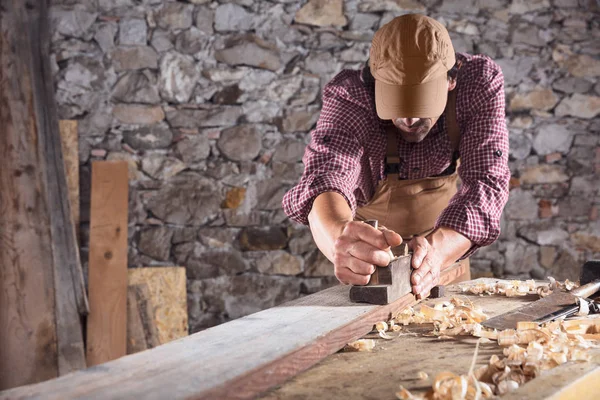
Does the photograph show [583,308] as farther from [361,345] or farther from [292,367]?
[292,367]

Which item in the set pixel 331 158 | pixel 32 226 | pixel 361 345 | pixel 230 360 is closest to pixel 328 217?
pixel 331 158

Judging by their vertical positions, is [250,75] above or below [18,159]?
above

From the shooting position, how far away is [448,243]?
2090 millimetres

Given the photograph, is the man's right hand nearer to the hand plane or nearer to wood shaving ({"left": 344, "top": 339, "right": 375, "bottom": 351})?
the hand plane

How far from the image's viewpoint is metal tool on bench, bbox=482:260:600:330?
157 centimetres

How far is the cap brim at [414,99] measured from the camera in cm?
213

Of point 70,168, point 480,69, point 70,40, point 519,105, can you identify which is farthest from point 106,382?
point 519,105

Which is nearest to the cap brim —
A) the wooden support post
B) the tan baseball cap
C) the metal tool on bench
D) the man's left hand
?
the tan baseball cap

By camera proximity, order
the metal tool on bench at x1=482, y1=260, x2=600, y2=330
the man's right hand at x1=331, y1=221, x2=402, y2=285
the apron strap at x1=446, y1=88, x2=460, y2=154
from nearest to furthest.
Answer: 1. the metal tool on bench at x1=482, y1=260, x2=600, y2=330
2. the man's right hand at x1=331, y1=221, x2=402, y2=285
3. the apron strap at x1=446, y1=88, x2=460, y2=154

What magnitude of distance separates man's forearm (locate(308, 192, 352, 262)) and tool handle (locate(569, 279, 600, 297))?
0.77 metres

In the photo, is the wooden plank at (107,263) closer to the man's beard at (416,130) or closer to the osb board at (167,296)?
the osb board at (167,296)

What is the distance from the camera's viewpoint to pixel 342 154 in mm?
2408

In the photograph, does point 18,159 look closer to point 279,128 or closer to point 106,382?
point 279,128

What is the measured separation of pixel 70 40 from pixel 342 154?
2542 millimetres
